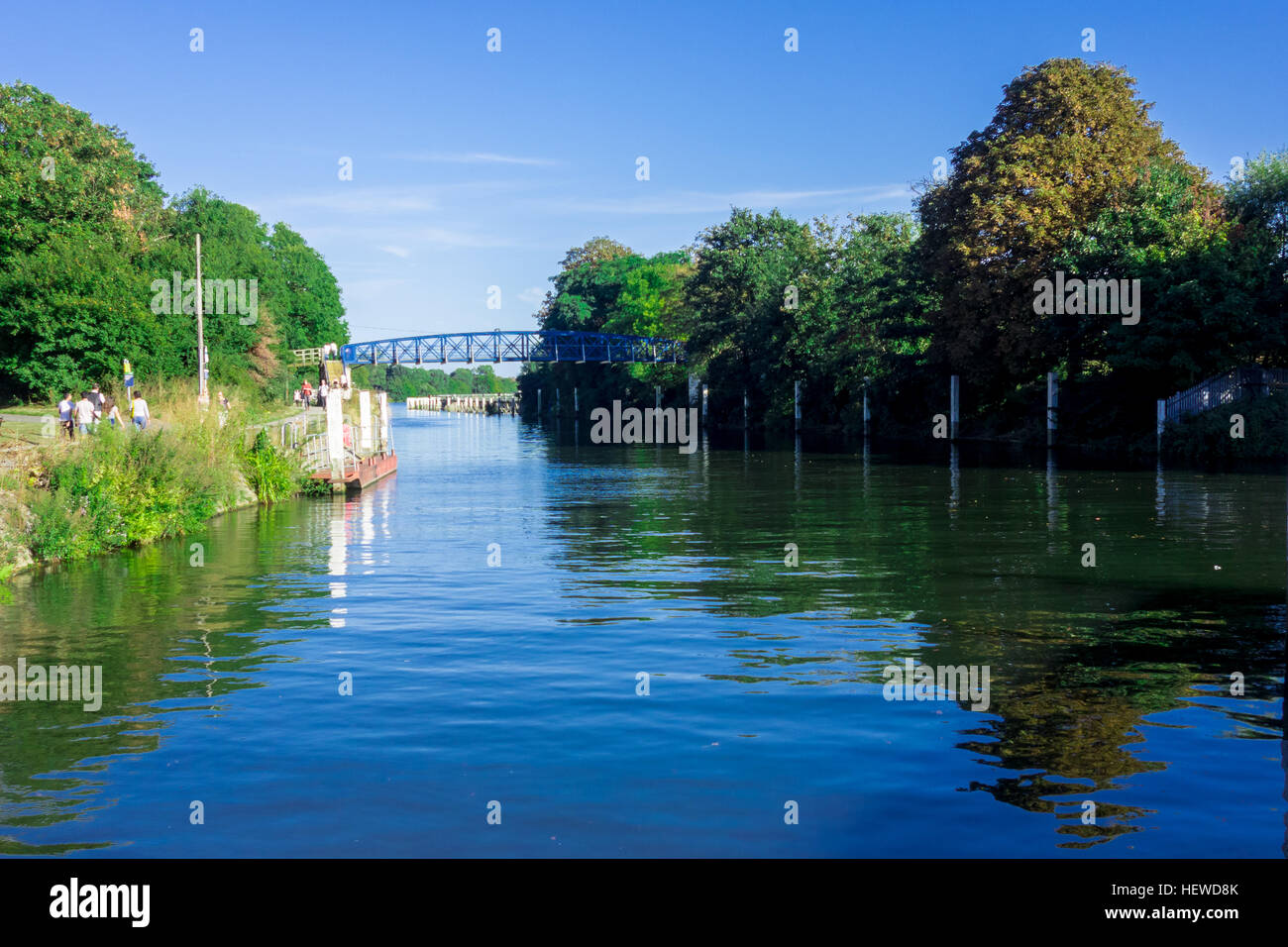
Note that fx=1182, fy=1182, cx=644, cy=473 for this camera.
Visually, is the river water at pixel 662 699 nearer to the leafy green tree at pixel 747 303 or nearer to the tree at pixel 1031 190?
the tree at pixel 1031 190

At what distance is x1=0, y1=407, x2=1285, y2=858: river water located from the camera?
7.50 meters

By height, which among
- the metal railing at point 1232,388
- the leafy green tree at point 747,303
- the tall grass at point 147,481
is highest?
the leafy green tree at point 747,303

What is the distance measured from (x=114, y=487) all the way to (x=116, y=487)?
0.13 m

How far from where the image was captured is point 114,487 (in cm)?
2259

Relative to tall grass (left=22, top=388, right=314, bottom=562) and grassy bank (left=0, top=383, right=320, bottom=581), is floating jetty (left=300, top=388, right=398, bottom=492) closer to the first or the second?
tall grass (left=22, top=388, right=314, bottom=562)

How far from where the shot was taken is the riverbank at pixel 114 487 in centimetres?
1991

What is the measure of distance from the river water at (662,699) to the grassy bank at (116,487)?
0.96 m

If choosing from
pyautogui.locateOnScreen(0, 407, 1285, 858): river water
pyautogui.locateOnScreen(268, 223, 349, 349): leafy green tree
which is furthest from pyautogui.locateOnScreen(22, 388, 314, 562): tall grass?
pyautogui.locateOnScreen(268, 223, 349, 349): leafy green tree

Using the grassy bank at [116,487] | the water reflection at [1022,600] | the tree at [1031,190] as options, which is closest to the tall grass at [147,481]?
the grassy bank at [116,487]

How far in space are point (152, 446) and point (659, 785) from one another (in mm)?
19372

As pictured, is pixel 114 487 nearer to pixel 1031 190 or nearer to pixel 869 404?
pixel 1031 190

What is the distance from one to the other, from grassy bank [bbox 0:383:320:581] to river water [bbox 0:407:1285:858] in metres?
0.96

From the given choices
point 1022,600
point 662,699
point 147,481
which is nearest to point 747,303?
point 147,481
